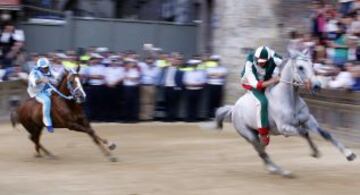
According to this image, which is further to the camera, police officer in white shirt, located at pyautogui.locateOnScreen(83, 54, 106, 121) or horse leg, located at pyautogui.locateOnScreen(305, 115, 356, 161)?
police officer in white shirt, located at pyautogui.locateOnScreen(83, 54, 106, 121)

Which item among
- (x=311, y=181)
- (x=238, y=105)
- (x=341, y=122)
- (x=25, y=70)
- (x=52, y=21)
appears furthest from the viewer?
(x=52, y=21)

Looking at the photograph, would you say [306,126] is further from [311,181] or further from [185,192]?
[185,192]

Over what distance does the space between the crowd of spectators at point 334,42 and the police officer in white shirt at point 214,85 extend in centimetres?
208

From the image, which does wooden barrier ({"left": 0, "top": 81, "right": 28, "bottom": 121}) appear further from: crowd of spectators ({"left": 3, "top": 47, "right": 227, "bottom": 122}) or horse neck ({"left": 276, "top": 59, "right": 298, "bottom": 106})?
horse neck ({"left": 276, "top": 59, "right": 298, "bottom": 106})

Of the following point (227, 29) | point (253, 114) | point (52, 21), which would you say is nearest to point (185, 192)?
point (253, 114)

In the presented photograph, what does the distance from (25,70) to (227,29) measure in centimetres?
546

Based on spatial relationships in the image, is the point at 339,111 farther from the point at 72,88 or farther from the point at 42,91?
the point at 42,91

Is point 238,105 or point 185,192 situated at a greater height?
point 238,105

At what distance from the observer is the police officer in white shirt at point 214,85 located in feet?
65.6

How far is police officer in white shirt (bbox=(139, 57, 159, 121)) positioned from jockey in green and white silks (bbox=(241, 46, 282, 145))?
8.23 m

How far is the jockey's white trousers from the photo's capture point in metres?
13.8

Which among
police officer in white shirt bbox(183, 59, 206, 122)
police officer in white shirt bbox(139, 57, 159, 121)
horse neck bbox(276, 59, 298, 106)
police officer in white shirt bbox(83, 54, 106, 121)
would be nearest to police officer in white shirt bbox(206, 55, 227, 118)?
police officer in white shirt bbox(183, 59, 206, 122)

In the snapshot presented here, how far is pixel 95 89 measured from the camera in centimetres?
1941

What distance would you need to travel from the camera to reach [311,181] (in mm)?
11219
